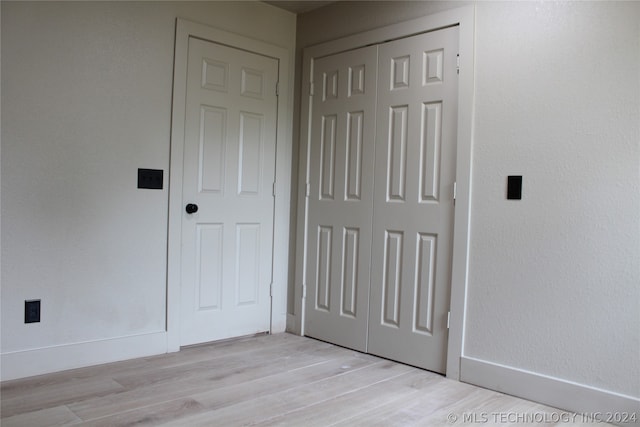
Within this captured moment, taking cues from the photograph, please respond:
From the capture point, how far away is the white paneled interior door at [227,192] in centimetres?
323

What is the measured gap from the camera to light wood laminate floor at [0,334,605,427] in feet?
7.22

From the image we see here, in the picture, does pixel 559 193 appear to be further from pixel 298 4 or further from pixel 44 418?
pixel 44 418

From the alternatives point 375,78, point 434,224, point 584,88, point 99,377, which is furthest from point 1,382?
point 584,88

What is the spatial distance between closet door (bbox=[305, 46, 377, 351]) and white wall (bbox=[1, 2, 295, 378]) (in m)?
1.02

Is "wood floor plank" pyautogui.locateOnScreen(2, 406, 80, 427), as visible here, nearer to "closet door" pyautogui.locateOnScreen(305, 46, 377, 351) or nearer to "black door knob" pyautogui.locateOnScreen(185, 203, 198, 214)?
"black door knob" pyautogui.locateOnScreen(185, 203, 198, 214)

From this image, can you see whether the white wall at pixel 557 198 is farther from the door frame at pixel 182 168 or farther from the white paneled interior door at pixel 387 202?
the door frame at pixel 182 168

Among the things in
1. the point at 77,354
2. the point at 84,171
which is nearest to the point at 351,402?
the point at 77,354

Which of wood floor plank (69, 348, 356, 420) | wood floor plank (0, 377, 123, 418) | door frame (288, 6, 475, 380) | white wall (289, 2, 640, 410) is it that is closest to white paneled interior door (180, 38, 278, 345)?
wood floor plank (69, 348, 356, 420)

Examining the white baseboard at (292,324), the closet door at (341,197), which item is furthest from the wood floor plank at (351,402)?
the white baseboard at (292,324)

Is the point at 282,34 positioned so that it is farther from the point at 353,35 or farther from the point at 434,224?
the point at 434,224

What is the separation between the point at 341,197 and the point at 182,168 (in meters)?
1.06

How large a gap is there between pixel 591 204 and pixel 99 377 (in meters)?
2.61

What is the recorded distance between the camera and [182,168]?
10.4 ft

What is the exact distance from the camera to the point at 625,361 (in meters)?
2.24
